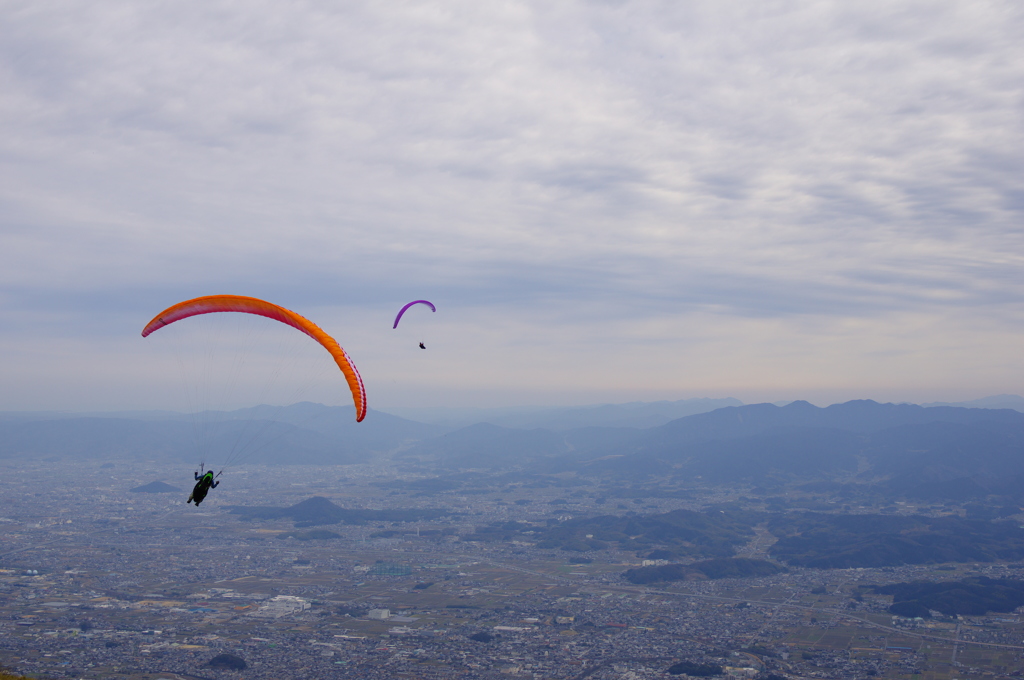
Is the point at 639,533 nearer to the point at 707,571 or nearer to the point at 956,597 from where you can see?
the point at 707,571

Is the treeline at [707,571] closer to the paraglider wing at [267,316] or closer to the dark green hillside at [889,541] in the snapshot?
the dark green hillside at [889,541]

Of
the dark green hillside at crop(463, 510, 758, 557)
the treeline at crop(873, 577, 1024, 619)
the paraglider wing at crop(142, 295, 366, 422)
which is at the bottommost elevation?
the dark green hillside at crop(463, 510, 758, 557)

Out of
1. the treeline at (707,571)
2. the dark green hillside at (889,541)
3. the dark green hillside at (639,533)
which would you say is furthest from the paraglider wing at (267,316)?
the dark green hillside at (889,541)

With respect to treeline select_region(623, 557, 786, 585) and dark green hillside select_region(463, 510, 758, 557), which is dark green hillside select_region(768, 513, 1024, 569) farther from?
dark green hillside select_region(463, 510, 758, 557)

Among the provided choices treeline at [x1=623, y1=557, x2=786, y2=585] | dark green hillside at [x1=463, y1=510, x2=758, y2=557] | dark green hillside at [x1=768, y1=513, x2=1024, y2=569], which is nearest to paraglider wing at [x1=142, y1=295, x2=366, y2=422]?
treeline at [x1=623, y1=557, x2=786, y2=585]

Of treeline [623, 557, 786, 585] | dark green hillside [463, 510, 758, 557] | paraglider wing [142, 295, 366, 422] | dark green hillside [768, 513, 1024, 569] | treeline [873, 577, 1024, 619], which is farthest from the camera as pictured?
dark green hillside [463, 510, 758, 557]

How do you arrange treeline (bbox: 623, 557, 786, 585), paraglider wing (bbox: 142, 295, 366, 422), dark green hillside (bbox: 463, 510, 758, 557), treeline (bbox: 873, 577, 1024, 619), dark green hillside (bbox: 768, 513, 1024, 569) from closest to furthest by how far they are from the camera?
paraglider wing (bbox: 142, 295, 366, 422) → treeline (bbox: 873, 577, 1024, 619) → treeline (bbox: 623, 557, 786, 585) → dark green hillside (bbox: 768, 513, 1024, 569) → dark green hillside (bbox: 463, 510, 758, 557)
